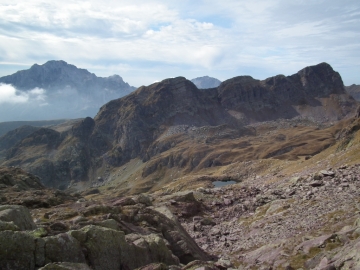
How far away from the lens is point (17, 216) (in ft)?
78.3

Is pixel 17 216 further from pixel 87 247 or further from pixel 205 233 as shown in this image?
pixel 205 233

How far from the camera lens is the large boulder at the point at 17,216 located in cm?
2286

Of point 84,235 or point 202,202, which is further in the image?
point 202,202

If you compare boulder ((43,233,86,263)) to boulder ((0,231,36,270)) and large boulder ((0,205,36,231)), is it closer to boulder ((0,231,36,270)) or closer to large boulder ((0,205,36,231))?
boulder ((0,231,36,270))

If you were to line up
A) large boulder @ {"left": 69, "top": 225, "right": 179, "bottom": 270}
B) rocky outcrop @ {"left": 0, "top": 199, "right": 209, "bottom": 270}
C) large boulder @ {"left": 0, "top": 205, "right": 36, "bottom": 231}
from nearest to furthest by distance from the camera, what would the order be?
rocky outcrop @ {"left": 0, "top": 199, "right": 209, "bottom": 270}, large boulder @ {"left": 69, "top": 225, "right": 179, "bottom": 270}, large boulder @ {"left": 0, "top": 205, "right": 36, "bottom": 231}

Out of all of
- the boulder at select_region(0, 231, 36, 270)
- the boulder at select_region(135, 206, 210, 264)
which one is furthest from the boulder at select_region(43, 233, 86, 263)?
the boulder at select_region(135, 206, 210, 264)

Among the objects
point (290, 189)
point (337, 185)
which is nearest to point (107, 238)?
point (337, 185)

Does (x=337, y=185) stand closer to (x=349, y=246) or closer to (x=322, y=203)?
(x=322, y=203)

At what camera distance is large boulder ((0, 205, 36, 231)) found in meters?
22.9

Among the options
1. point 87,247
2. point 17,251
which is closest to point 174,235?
point 87,247

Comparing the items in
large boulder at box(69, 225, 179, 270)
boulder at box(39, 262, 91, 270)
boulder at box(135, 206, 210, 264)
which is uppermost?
boulder at box(39, 262, 91, 270)

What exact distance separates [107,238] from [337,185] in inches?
1192

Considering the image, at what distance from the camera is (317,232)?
2669 cm

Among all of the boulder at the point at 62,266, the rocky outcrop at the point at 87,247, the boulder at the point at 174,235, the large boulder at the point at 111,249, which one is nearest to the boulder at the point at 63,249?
the rocky outcrop at the point at 87,247
